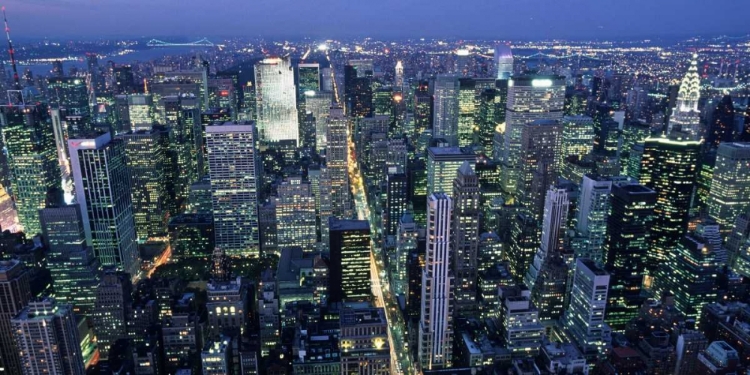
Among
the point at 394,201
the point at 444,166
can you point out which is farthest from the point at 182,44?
the point at 394,201

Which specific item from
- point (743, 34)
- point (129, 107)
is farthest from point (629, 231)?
point (129, 107)

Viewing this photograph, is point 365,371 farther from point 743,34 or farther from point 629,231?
A: point 743,34

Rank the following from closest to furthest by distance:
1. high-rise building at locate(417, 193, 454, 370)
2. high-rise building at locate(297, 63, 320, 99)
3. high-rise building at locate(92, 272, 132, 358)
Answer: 1. high-rise building at locate(417, 193, 454, 370)
2. high-rise building at locate(92, 272, 132, 358)
3. high-rise building at locate(297, 63, 320, 99)

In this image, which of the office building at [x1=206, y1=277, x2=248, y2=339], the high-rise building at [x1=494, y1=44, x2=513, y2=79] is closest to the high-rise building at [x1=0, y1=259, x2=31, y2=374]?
the office building at [x1=206, y1=277, x2=248, y2=339]

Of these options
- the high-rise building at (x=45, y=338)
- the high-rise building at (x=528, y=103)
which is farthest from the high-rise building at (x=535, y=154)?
the high-rise building at (x=45, y=338)

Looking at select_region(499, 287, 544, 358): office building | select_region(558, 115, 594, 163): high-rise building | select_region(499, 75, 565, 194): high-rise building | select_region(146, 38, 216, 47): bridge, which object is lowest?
select_region(499, 287, 544, 358): office building

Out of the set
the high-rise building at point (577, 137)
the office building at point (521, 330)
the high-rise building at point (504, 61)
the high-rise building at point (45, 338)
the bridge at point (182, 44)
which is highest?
the bridge at point (182, 44)

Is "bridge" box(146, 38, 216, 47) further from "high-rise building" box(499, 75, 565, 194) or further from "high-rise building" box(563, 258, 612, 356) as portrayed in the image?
"high-rise building" box(563, 258, 612, 356)

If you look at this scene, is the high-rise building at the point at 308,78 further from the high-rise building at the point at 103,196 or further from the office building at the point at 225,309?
the office building at the point at 225,309
